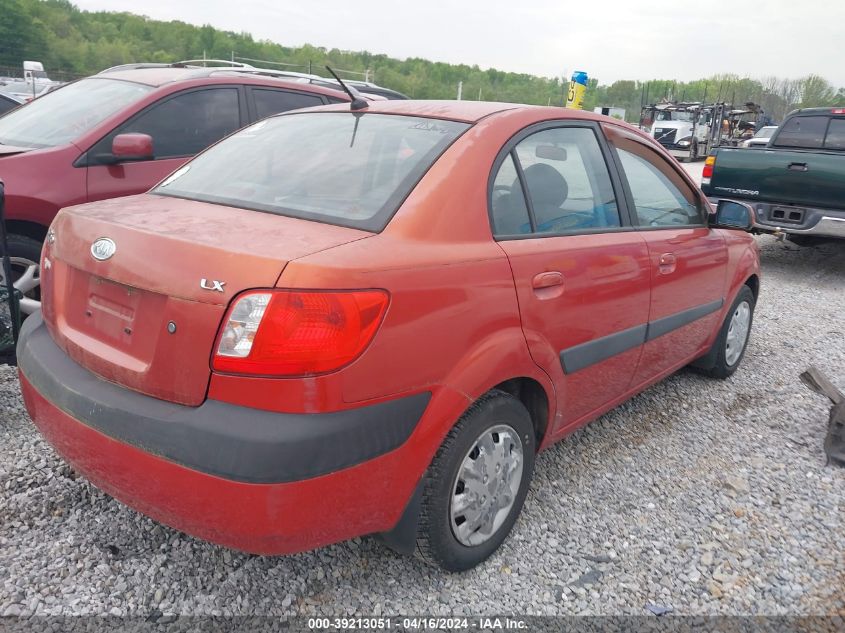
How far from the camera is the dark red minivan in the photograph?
1834mm

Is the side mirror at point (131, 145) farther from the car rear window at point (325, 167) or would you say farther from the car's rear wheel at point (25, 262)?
the car rear window at point (325, 167)

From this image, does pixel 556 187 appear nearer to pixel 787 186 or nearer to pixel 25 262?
pixel 25 262

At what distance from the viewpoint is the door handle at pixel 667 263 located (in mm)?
3285

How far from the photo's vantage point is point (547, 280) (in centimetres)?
252

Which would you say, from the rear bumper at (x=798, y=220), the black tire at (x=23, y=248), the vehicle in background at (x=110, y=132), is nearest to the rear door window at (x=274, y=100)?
the vehicle in background at (x=110, y=132)

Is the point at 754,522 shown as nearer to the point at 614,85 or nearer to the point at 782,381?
the point at 782,381

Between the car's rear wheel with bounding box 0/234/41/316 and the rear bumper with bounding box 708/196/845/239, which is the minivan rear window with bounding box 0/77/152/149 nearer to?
the car's rear wheel with bounding box 0/234/41/316

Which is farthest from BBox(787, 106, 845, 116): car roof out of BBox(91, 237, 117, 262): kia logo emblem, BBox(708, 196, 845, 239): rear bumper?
BBox(91, 237, 117, 262): kia logo emblem

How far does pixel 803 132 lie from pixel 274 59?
99.0 m

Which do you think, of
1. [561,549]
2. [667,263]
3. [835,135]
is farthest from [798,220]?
[561,549]

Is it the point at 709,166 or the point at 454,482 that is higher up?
the point at 709,166

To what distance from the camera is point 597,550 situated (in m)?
2.69

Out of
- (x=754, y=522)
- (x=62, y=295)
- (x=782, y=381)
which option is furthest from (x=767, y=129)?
(x=62, y=295)

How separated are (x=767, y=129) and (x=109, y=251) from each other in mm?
26279
